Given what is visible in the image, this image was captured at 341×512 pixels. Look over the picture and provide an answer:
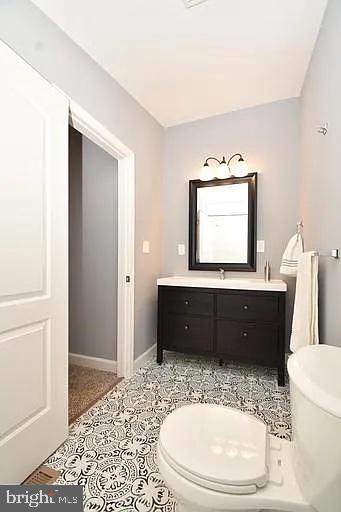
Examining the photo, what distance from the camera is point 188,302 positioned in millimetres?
2344

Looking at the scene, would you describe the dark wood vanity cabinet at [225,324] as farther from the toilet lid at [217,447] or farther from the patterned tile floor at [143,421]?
the toilet lid at [217,447]

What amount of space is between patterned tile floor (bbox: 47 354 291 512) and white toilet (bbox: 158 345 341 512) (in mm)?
403

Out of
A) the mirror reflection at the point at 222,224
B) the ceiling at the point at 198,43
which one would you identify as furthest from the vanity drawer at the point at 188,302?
the ceiling at the point at 198,43

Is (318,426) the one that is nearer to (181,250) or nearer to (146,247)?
(146,247)

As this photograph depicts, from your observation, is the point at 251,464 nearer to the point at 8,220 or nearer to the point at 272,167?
the point at 8,220

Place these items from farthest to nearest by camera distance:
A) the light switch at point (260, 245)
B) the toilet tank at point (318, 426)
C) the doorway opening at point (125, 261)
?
the light switch at point (260, 245) → the doorway opening at point (125, 261) → the toilet tank at point (318, 426)

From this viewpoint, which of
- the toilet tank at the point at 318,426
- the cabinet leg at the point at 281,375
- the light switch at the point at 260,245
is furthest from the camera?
the light switch at the point at 260,245

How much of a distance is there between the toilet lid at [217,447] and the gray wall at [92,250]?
4.99 feet

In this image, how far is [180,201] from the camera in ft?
9.16

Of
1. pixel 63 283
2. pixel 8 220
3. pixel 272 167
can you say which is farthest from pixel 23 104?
pixel 272 167

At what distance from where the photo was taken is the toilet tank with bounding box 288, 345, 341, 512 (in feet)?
2.05

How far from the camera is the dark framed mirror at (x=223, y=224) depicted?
249 cm

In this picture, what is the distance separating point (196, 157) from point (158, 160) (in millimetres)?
405

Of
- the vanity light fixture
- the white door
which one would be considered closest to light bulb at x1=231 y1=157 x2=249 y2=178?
the vanity light fixture
